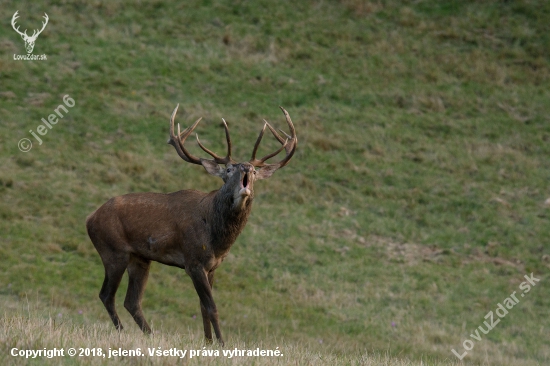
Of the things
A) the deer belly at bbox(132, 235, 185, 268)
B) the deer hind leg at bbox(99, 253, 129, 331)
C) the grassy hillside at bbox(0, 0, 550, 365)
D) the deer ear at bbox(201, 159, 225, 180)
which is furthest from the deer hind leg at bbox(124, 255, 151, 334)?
the deer ear at bbox(201, 159, 225, 180)

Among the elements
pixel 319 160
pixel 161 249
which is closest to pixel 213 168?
pixel 161 249

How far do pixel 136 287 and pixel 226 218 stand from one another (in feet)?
5.44

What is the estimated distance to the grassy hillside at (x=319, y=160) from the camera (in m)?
15.8

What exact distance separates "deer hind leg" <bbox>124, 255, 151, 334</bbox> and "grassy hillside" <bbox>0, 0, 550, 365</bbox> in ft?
3.64

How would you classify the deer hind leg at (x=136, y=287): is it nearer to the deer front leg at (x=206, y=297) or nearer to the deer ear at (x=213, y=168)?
the deer front leg at (x=206, y=297)

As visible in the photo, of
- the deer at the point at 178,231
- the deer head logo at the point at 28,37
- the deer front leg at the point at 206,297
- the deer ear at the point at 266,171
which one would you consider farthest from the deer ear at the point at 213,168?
the deer head logo at the point at 28,37

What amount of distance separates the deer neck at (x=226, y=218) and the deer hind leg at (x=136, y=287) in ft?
3.96

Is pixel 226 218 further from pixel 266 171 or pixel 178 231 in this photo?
pixel 266 171

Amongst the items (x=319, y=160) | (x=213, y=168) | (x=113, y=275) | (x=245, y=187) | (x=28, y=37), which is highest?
(x=245, y=187)

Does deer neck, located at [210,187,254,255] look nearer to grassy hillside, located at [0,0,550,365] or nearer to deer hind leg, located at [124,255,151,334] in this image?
deer hind leg, located at [124,255,151,334]

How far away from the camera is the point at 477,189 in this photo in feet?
71.6

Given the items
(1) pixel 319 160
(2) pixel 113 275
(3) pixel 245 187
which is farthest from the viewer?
(1) pixel 319 160

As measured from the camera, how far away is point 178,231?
35.1ft

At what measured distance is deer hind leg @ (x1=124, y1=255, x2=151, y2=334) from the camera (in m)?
10.9
